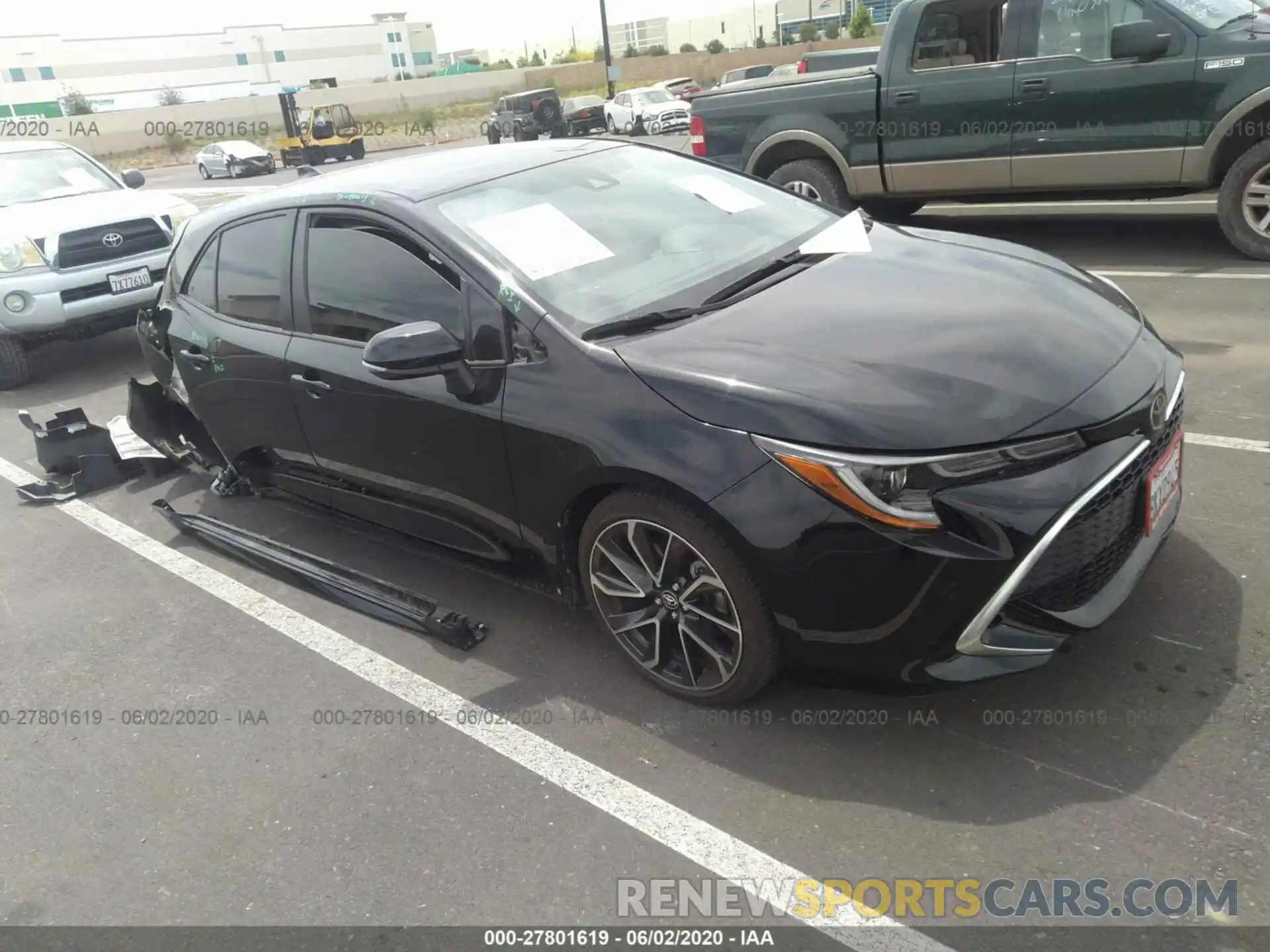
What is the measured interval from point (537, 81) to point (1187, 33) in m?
69.3

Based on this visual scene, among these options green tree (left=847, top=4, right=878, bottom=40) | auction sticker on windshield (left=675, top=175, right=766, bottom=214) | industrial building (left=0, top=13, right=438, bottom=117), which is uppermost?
industrial building (left=0, top=13, right=438, bottom=117)

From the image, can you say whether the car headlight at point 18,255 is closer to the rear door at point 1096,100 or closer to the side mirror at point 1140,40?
the rear door at point 1096,100

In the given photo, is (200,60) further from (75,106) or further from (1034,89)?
(1034,89)

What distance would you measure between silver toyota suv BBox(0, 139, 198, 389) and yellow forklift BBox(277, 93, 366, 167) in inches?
1102

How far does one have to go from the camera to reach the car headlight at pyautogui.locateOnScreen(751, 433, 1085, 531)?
2.42 m

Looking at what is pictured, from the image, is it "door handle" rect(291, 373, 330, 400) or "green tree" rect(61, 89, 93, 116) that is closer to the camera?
"door handle" rect(291, 373, 330, 400)

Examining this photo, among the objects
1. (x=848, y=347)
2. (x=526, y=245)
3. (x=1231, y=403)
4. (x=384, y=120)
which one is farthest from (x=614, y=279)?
(x=384, y=120)

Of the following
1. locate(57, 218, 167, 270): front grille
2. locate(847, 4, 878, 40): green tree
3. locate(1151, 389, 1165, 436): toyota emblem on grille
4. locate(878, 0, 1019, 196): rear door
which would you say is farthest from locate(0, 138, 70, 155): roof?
locate(847, 4, 878, 40): green tree

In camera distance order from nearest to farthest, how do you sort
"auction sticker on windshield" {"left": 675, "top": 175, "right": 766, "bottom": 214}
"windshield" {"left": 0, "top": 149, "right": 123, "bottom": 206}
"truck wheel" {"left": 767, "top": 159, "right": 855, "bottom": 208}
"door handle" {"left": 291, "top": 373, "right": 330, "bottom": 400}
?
"door handle" {"left": 291, "top": 373, "right": 330, "bottom": 400}
"auction sticker on windshield" {"left": 675, "top": 175, "right": 766, "bottom": 214}
"truck wheel" {"left": 767, "top": 159, "right": 855, "bottom": 208}
"windshield" {"left": 0, "top": 149, "right": 123, "bottom": 206}

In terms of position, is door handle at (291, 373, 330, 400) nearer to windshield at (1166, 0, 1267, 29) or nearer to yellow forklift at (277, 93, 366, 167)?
windshield at (1166, 0, 1267, 29)

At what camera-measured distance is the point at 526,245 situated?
3289 millimetres

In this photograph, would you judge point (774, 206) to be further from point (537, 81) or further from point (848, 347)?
point (537, 81)

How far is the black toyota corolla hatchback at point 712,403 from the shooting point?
2.46 meters

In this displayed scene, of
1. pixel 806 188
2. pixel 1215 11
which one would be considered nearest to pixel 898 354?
pixel 1215 11
